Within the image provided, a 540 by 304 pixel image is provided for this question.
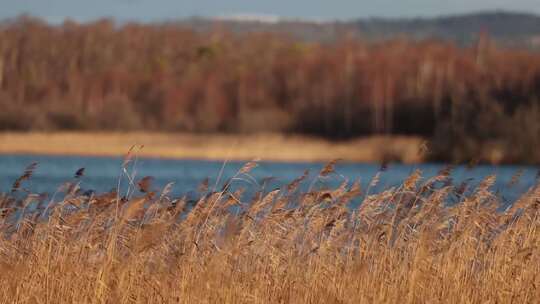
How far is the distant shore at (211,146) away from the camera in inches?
1876

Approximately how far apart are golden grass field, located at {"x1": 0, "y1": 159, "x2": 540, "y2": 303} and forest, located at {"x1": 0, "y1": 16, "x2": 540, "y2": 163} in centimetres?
3519

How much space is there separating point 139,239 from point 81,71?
75748 mm

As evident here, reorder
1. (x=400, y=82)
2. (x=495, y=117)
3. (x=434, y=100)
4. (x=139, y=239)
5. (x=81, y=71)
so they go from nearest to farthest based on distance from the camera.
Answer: (x=139, y=239) < (x=495, y=117) < (x=434, y=100) < (x=400, y=82) < (x=81, y=71)

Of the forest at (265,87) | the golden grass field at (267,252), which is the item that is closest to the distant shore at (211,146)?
the forest at (265,87)

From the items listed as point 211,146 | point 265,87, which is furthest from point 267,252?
point 265,87

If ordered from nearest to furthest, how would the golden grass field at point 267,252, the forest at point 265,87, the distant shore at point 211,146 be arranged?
1. the golden grass field at point 267,252
2. the distant shore at point 211,146
3. the forest at point 265,87

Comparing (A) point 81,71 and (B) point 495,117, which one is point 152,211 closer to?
(B) point 495,117

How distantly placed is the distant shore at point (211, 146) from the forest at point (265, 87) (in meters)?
2.23

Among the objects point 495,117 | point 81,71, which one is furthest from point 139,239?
point 81,71

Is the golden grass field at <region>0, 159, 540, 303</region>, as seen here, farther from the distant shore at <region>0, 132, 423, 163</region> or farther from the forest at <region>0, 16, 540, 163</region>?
the distant shore at <region>0, 132, 423, 163</region>

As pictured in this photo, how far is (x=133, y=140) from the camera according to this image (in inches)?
2154

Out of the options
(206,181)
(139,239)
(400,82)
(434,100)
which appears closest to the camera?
(139,239)

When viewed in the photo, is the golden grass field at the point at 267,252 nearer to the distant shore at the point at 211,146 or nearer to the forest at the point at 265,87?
the forest at the point at 265,87

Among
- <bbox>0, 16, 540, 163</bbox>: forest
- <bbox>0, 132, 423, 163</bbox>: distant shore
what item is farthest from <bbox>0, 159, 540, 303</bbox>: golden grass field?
<bbox>0, 132, 423, 163</bbox>: distant shore
